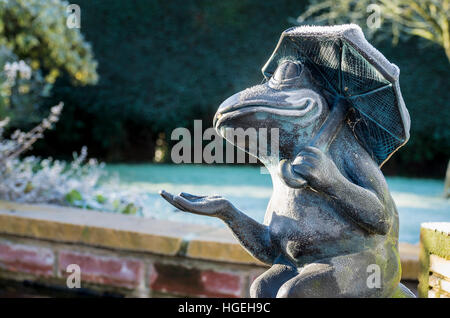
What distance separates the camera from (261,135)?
1296 millimetres

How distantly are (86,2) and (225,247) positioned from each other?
271 inches

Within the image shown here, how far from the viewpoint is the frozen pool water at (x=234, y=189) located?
14.2 ft

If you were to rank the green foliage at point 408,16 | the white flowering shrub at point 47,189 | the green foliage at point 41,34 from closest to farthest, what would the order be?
the white flowering shrub at point 47,189 < the green foliage at point 41,34 < the green foliage at point 408,16

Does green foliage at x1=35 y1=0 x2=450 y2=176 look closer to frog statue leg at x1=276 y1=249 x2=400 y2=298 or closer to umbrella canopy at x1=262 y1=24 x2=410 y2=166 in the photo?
umbrella canopy at x1=262 y1=24 x2=410 y2=166

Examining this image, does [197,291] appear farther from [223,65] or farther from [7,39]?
[223,65]

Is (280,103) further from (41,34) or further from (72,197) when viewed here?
(41,34)

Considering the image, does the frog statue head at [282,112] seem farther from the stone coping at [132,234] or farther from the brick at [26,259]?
the brick at [26,259]

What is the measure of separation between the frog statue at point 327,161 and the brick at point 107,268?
1.40 meters

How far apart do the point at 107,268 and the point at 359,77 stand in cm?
186

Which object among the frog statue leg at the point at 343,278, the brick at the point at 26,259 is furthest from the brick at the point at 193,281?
the frog statue leg at the point at 343,278

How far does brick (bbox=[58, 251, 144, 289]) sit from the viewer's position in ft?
8.64

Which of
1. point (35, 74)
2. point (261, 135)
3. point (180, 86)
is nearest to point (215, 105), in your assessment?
point (180, 86)

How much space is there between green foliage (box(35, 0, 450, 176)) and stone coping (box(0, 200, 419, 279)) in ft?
17.2

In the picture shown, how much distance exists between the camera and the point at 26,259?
2.86 metres
